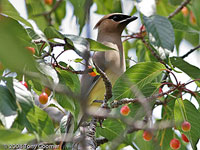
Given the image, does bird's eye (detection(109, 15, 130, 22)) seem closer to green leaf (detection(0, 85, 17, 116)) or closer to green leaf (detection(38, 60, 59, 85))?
green leaf (detection(38, 60, 59, 85))

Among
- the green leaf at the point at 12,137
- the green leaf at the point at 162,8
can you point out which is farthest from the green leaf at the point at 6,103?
the green leaf at the point at 162,8

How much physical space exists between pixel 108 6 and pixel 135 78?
2472mm

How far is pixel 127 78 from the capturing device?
2283 mm

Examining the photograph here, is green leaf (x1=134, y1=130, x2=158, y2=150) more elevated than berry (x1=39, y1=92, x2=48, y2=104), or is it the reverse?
berry (x1=39, y1=92, x2=48, y2=104)

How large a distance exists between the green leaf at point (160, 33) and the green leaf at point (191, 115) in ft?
1.43

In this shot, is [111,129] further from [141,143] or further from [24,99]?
[24,99]

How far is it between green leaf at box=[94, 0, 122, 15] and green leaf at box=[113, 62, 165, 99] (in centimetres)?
216

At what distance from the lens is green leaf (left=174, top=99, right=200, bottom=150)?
249 centimetres

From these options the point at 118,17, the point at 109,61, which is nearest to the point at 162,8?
the point at 118,17

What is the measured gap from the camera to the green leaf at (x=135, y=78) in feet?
7.64

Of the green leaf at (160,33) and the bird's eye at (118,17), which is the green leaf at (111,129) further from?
the bird's eye at (118,17)

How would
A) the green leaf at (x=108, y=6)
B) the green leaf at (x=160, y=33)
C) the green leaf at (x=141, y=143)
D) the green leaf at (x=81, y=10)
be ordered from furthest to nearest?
1. the green leaf at (x=108, y=6)
2. the green leaf at (x=141, y=143)
3. the green leaf at (x=160, y=33)
4. the green leaf at (x=81, y=10)


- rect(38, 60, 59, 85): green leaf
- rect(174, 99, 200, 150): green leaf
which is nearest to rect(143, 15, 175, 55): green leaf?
rect(174, 99, 200, 150): green leaf

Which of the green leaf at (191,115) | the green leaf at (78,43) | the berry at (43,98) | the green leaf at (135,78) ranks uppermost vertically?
the green leaf at (78,43)
